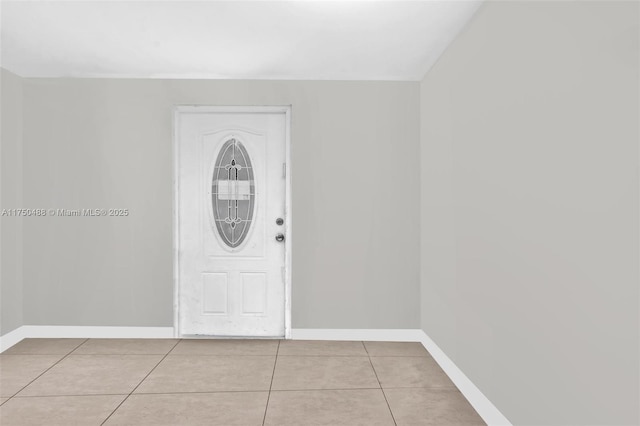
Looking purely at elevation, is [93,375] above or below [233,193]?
below

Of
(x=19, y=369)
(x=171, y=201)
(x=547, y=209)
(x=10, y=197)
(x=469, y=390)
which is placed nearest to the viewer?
(x=547, y=209)

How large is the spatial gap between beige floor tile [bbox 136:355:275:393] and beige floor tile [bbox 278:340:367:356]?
24 cm

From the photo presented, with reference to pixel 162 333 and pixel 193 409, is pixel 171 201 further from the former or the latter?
pixel 193 409

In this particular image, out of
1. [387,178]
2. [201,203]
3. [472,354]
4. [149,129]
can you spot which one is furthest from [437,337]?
[149,129]

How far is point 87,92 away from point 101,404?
278cm

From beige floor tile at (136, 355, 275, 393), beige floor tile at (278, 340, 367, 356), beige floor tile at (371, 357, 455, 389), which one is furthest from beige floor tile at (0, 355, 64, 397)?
beige floor tile at (371, 357, 455, 389)

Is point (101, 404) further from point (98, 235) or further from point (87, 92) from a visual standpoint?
point (87, 92)

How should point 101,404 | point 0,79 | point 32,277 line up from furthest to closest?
point 32,277, point 0,79, point 101,404

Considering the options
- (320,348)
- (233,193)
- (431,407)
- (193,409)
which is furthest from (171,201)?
(431,407)

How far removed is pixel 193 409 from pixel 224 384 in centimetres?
40

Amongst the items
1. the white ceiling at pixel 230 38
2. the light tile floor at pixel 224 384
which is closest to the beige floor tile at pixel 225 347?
the light tile floor at pixel 224 384

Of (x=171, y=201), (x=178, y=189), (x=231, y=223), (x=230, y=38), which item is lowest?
(x=231, y=223)

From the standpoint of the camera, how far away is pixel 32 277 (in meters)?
4.19

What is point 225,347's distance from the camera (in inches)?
158
